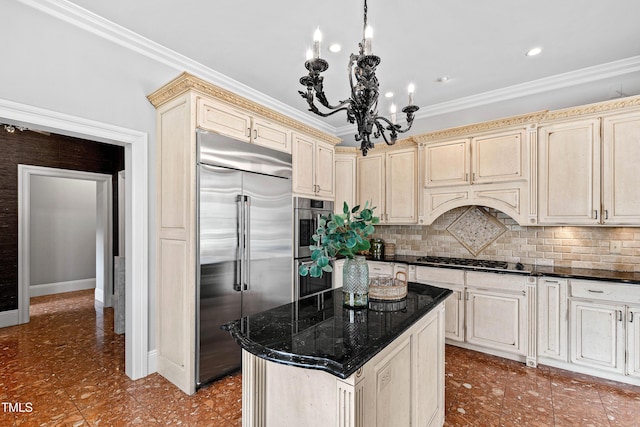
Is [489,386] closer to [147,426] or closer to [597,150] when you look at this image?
[597,150]

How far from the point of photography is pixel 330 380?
3.89 ft

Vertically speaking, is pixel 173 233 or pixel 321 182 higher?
pixel 321 182

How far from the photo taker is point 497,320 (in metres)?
3.21

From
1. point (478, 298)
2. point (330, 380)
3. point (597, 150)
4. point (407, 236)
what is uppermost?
point (597, 150)

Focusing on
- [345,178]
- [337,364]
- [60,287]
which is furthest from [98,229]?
[337,364]

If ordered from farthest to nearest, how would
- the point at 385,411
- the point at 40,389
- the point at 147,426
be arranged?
1. the point at 40,389
2. the point at 147,426
3. the point at 385,411

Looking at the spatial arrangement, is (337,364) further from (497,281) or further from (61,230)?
(61,230)

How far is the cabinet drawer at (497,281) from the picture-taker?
122 inches

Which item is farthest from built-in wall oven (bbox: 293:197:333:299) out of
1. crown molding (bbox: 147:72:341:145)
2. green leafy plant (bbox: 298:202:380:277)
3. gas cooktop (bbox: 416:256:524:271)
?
green leafy plant (bbox: 298:202:380:277)

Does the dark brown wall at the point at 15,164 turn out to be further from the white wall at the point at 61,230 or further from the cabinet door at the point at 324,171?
the cabinet door at the point at 324,171

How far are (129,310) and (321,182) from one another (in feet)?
8.08

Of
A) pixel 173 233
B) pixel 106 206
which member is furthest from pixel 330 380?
pixel 106 206

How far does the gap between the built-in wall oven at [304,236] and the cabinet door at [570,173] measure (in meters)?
2.46

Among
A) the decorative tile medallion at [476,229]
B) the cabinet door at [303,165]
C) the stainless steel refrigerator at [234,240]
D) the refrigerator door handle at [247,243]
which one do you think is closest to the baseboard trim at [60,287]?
the stainless steel refrigerator at [234,240]
